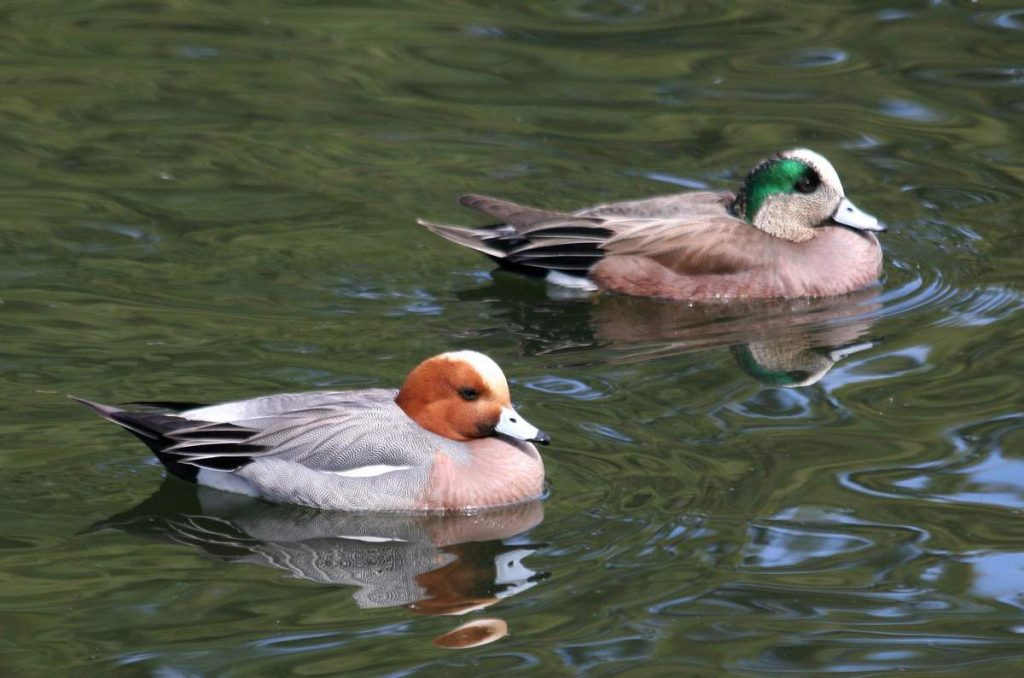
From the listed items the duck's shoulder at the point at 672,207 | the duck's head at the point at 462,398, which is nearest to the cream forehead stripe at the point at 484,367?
the duck's head at the point at 462,398

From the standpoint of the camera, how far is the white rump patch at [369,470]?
7.38 m

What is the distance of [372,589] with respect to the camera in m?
6.62

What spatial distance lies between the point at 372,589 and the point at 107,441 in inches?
68.5

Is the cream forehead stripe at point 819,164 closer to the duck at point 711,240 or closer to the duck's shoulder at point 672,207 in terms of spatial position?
the duck at point 711,240

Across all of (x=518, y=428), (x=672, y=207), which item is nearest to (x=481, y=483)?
(x=518, y=428)

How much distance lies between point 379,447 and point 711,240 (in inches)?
126

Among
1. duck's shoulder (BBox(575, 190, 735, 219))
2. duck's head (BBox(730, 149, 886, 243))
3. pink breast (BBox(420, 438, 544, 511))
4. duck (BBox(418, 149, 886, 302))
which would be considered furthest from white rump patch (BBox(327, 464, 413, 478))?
duck's head (BBox(730, 149, 886, 243))

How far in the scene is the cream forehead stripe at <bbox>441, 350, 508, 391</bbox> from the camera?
7.38 metres

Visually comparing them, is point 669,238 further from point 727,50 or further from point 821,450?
point 727,50

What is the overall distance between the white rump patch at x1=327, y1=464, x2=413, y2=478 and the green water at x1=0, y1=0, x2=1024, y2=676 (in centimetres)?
24

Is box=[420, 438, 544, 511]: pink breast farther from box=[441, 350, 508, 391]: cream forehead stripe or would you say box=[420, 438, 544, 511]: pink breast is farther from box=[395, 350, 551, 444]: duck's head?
box=[441, 350, 508, 391]: cream forehead stripe

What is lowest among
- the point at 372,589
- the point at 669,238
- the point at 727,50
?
the point at 372,589

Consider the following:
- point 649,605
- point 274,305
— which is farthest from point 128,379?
point 649,605

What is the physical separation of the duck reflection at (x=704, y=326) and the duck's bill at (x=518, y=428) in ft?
5.17
